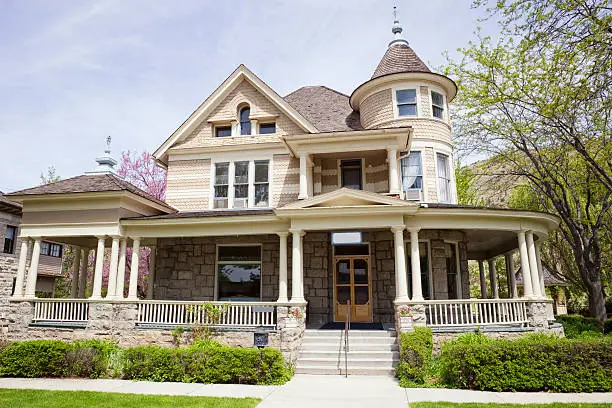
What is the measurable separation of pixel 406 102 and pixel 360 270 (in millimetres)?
6867

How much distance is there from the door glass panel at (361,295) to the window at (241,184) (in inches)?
214

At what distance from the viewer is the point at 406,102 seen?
1688 centimetres

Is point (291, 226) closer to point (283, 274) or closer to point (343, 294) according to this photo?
point (283, 274)

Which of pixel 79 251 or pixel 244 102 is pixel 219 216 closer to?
pixel 244 102

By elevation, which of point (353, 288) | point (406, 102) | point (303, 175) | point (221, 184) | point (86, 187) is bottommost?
point (353, 288)

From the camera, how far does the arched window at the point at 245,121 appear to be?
17.7 meters

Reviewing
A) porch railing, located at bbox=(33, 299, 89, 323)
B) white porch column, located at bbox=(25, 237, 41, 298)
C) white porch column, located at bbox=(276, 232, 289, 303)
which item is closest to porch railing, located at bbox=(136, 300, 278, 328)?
white porch column, located at bbox=(276, 232, 289, 303)

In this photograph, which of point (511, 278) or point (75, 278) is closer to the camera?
point (75, 278)

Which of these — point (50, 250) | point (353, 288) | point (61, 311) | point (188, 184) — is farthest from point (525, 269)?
point (50, 250)

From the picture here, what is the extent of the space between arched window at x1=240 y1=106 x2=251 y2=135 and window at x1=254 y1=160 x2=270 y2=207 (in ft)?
4.89

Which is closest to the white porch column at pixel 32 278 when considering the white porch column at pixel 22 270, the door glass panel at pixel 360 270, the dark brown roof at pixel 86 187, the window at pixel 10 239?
the white porch column at pixel 22 270

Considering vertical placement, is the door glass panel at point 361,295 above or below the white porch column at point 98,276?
below

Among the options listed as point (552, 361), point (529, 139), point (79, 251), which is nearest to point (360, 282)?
point (552, 361)

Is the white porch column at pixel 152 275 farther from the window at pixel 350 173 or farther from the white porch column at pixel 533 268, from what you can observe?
the white porch column at pixel 533 268
